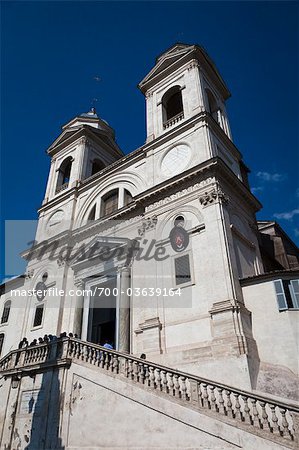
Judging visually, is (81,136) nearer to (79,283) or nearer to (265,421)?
(79,283)

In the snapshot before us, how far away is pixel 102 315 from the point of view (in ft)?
58.6

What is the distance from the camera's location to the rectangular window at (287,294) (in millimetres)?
11148

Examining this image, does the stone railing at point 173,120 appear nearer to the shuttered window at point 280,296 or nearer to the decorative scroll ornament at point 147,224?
the decorative scroll ornament at point 147,224

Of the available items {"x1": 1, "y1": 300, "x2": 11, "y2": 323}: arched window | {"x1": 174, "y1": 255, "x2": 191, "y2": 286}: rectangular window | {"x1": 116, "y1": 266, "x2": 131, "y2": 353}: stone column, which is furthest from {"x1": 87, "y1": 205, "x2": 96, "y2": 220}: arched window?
{"x1": 1, "y1": 300, "x2": 11, "y2": 323}: arched window

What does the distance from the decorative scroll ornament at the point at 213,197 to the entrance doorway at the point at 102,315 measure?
6.15 m


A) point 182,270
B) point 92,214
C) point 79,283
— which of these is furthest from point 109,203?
point 182,270

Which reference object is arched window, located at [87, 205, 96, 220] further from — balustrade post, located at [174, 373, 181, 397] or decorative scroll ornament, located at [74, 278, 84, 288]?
balustrade post, located at [174, 373, 181, 397]

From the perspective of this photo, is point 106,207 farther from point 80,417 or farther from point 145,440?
point 145,440

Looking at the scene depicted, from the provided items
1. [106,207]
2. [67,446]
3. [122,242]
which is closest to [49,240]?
[106,207]

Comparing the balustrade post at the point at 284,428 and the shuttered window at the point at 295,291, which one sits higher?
the shuttered window at the point at 295,291

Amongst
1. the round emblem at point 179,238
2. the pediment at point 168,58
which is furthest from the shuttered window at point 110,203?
the pediment at point 168,58

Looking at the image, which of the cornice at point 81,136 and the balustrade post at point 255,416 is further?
the cornice at point 81,136

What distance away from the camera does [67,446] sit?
9320 mm

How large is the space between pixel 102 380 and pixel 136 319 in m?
4.55
